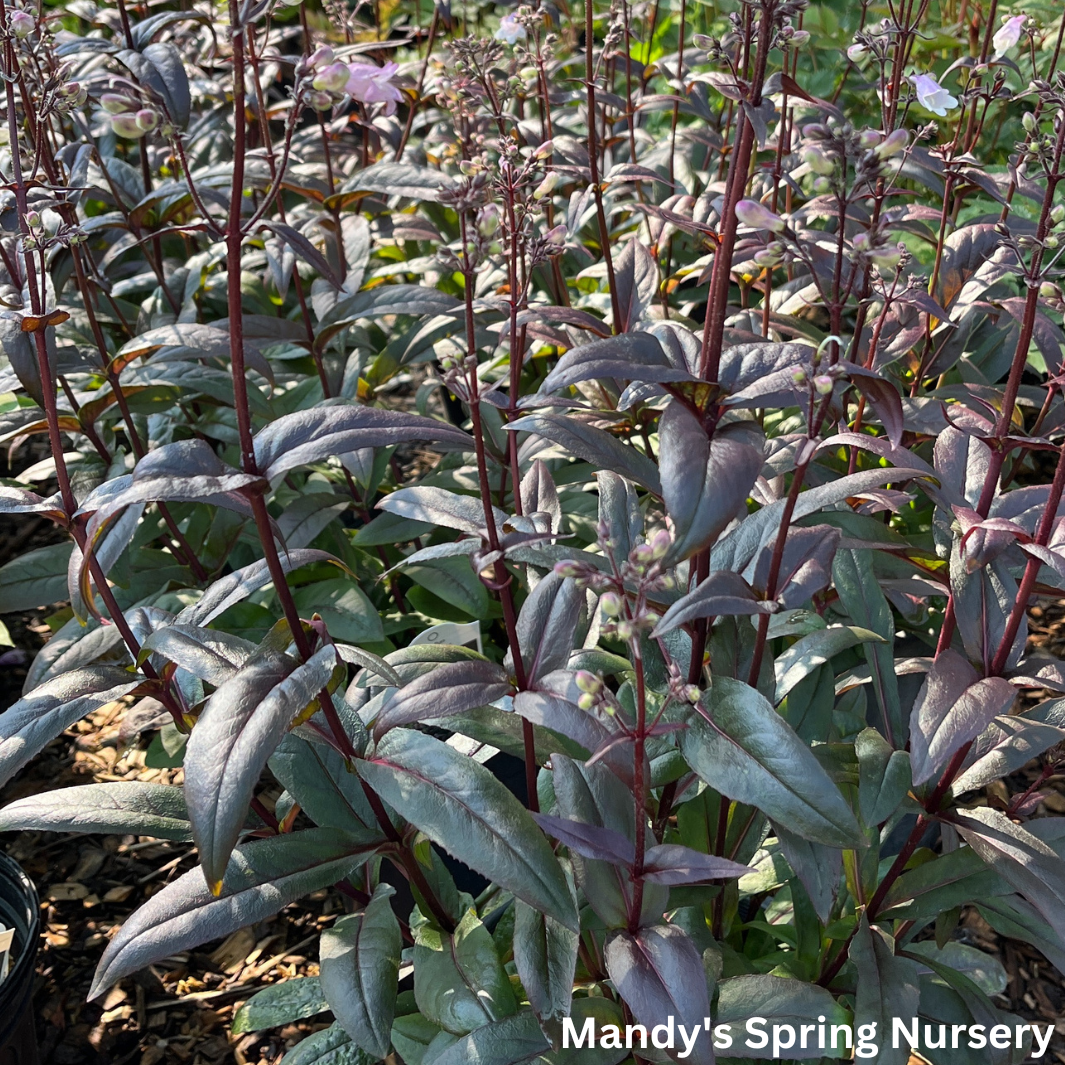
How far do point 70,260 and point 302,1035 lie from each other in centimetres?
186

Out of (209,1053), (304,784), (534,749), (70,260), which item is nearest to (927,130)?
(534,749)

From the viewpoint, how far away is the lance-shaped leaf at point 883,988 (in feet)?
4.66

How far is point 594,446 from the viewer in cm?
142

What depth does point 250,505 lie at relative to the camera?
131cm

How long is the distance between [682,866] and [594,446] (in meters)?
0.56

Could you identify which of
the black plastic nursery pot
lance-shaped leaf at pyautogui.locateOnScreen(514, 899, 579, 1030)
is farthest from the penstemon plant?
the black plastic nursery pot

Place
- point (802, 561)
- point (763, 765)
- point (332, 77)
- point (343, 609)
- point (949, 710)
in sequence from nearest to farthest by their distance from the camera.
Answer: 1. point (332, 77)
2. point (763, 765)
3. point (949, 710)
4. point (802, 561)
5. point (343, 609)

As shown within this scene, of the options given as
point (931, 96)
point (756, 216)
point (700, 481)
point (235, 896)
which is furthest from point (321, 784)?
point (931, 96)

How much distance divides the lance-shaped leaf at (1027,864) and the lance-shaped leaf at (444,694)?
689 millimetres

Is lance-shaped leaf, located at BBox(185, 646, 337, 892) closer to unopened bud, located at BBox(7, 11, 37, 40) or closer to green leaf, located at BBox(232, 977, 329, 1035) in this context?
green leaf, located at BBox(232, 977, 329, 1035)

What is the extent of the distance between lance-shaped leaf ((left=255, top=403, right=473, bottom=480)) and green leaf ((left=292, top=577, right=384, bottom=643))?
3.10 ft

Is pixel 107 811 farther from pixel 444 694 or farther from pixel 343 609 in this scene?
pixel 343 609

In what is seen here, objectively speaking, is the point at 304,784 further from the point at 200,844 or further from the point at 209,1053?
the point at 209,1053

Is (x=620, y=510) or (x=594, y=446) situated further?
(x=620, y=510)
